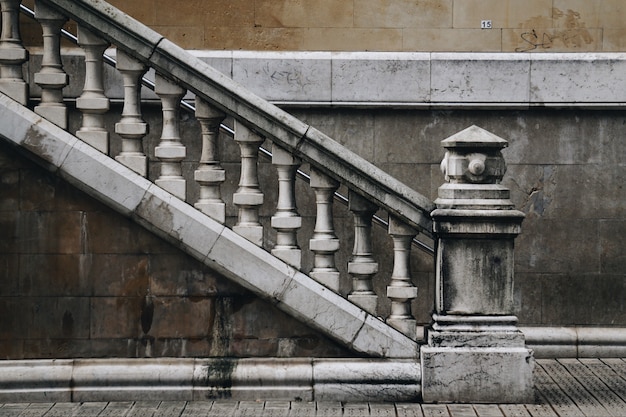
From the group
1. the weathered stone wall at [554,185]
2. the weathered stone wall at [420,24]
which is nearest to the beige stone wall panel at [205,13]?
the weathered stone wall at [420,24]

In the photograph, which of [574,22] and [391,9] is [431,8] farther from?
[574,22]

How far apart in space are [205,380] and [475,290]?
202 centimetres

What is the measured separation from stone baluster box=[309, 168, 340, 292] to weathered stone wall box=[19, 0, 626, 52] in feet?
8.32

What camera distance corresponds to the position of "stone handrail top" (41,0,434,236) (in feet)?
24.4

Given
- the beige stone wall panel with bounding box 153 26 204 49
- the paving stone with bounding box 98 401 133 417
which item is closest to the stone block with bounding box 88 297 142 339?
the paving stone with bounding box 98 401 133 417

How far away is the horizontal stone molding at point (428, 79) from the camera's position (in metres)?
9.47

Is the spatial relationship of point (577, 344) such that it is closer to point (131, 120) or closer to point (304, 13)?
point (304, 13)

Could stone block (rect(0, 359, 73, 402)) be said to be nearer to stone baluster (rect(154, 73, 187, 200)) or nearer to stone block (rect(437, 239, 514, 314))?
stone baluster (rect(154, 73, 187, 200))

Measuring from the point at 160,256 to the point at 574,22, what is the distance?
15.3ft

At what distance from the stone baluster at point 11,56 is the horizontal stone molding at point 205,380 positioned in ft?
6.34

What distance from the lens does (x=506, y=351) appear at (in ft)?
24.7

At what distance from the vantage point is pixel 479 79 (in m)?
9.49

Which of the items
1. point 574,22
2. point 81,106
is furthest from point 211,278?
point 574,22

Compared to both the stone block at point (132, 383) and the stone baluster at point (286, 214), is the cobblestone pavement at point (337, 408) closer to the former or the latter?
the stone block at point (132, 383)
